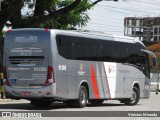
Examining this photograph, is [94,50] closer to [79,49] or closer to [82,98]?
[79,49]

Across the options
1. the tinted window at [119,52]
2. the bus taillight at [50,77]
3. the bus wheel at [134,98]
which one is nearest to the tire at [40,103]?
the bus taillight at [50,77]

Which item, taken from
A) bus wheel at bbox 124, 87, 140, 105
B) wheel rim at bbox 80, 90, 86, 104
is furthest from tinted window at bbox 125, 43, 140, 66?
wheel rim at bbox 80, 90, 86, 104

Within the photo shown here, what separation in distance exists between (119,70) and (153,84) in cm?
2881

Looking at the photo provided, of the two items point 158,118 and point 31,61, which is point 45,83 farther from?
point 158,118

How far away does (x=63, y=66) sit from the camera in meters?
21.3

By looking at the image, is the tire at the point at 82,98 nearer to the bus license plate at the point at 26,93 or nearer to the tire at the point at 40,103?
the tire at the point at 40,103

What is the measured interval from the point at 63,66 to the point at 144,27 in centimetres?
16698

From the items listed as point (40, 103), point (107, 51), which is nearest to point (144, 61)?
point (107, 51)

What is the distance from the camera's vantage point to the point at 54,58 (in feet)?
67.8

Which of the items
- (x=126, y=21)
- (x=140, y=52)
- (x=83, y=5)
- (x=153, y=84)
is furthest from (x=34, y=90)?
(x=126, y=21)

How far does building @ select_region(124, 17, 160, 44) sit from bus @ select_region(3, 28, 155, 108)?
156 meters

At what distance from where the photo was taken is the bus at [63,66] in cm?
2070

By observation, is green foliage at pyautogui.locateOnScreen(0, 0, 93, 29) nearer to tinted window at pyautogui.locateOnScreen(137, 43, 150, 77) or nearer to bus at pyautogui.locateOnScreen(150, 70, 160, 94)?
tinted window at pyautogui.locateOnScreen(137, 43, 150, 77)

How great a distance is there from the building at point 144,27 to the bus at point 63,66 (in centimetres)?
15631
